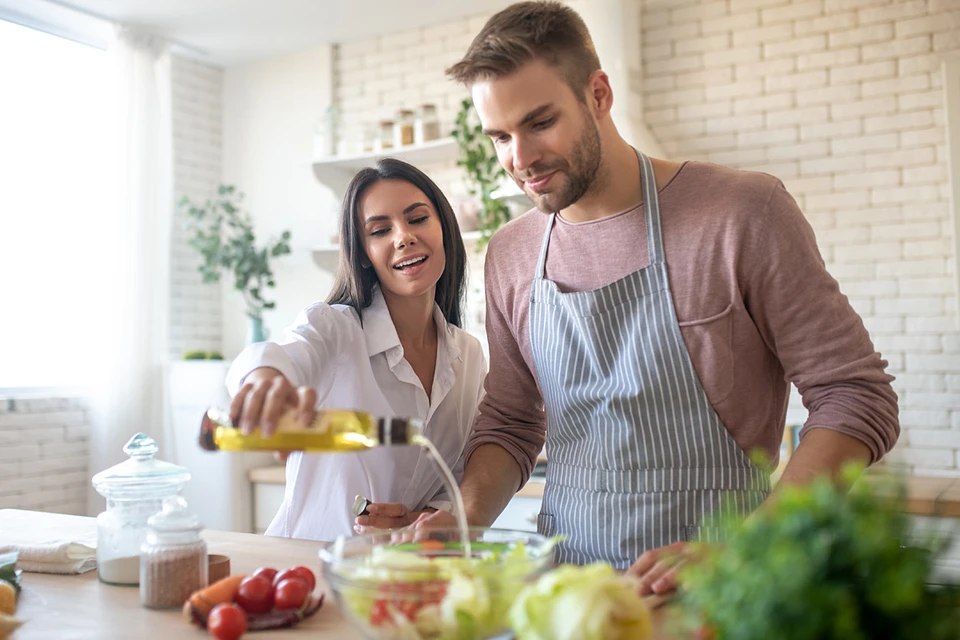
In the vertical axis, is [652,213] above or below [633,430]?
above

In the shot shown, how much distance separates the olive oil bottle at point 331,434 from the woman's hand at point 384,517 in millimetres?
690

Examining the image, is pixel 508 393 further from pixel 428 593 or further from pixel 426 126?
pixel 426 126

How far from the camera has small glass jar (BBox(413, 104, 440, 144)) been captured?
4746 millimetres

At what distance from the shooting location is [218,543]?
72.2 inches

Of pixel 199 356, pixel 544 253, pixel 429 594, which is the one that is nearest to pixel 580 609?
pixel 429 594

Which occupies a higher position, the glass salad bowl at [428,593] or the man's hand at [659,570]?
the glass salad bowl at [428,593]

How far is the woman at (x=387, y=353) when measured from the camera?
2109 mm

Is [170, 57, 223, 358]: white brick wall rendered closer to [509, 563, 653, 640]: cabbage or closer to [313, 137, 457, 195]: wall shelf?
[313, 137, 457, 195]: wall shelf

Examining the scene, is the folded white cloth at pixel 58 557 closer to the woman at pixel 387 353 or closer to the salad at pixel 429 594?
the woman at pixel 387 353

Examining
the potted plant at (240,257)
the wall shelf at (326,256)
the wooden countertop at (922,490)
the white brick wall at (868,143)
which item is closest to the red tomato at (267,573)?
the wooden countertop at (922,490)

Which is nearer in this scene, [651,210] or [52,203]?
[651,210]

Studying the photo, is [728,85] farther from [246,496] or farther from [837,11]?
[246,496]

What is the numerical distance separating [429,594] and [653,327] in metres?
0.92

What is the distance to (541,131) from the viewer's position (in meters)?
1.70
